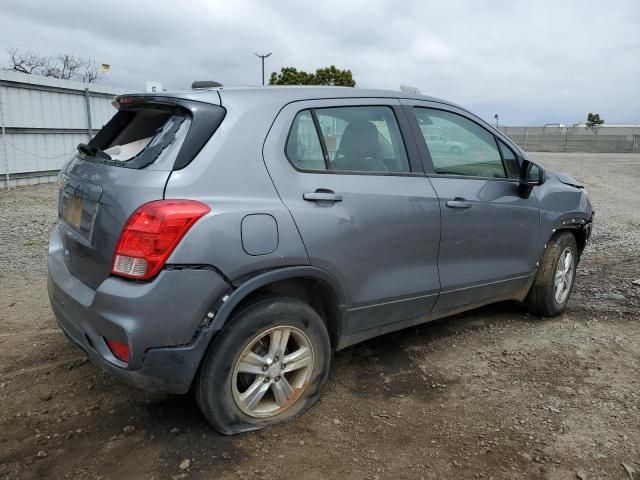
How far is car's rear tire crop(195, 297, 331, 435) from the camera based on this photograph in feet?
8.40

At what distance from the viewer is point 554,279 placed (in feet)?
14.6

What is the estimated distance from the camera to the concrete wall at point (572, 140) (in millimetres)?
35844

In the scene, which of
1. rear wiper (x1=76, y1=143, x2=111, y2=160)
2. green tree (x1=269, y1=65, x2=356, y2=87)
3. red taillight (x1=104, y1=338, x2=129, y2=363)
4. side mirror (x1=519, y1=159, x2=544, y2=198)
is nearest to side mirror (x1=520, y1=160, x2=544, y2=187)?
side mirror (x1=519, y1=159, x2=544, y2=198)

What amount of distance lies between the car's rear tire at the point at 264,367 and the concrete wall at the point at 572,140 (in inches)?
1502

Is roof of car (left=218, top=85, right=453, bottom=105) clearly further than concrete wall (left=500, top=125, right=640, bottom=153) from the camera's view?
No

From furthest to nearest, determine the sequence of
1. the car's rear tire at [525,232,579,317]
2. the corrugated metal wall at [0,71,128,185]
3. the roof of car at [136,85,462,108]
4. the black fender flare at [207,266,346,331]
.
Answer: the corrugated metal wall at [0,71,128,185] → the car's rear tire at [525,232,579,317] → the roof of car at [136,85,462,108] → the black fender flare at [207,266,346,331]

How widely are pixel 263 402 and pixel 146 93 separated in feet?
5.88

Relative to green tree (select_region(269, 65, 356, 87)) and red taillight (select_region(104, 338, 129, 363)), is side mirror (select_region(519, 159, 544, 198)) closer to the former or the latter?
red taillight (select_region(104, 338, 129, 363))

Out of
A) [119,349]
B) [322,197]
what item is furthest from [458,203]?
[119,349]

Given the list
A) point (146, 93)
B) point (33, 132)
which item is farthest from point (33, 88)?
point (146, 93)

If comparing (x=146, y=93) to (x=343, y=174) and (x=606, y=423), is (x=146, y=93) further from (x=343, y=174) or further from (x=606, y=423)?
(x=606, y=423)

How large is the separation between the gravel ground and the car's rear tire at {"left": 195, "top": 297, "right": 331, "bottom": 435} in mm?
123

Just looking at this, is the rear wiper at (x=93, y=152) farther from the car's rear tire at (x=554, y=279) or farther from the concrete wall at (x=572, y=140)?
the concrete wall at (x=572, y=140)

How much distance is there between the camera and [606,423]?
2.96 metres
